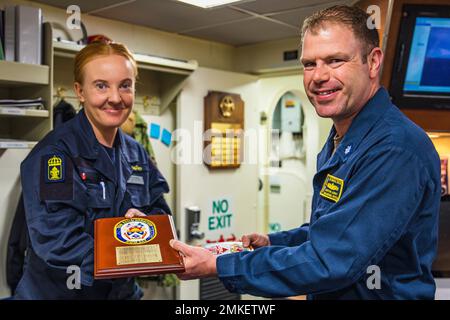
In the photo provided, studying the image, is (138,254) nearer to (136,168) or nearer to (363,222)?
(136,168)

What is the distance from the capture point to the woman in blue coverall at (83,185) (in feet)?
5.41

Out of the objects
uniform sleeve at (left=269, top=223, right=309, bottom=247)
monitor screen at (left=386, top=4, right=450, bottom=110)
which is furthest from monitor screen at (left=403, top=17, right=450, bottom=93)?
uniform sleeve at (left=269, top=223, right=309, bottom=247)

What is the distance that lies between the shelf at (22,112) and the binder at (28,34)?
268 mm

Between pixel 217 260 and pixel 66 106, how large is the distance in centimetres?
180

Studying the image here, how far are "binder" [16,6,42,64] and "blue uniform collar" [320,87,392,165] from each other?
6.00 ft

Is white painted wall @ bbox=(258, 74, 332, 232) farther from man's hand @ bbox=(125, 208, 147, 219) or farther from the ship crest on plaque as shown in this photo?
the ship crest on plaque

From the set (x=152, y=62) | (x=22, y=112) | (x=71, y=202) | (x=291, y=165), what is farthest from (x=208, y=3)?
(x=291, y=165)

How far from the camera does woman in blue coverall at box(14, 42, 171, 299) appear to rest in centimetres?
165

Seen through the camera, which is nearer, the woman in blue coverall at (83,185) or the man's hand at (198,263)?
the man's hand at (198,263)

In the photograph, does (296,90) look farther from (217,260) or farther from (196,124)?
(217,260)

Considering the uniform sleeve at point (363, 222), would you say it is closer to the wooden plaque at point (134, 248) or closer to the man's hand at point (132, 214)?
the wooden plaque at point (134, 248)

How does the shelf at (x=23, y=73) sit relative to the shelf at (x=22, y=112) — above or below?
above

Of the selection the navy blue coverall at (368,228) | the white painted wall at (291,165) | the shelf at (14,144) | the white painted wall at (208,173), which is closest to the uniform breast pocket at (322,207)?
the navy blue coverall at (368,228)
